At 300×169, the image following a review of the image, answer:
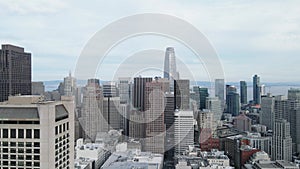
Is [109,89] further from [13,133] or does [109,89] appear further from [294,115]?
[294,115]

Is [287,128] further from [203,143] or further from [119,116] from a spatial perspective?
[119,116]

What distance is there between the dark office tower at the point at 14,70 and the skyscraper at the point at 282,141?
6.69 m

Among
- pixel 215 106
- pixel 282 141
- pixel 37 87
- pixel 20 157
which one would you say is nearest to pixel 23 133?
pixel 20 157

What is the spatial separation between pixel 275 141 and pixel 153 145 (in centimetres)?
333

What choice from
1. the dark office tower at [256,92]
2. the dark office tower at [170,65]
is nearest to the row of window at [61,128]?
the dark office tower at [170,65]

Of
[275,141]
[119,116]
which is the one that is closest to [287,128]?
[275,141]

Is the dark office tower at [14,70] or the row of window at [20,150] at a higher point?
the dark office tower at [14,70]

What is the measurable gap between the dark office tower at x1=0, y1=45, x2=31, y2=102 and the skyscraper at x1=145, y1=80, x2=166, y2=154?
314 cm

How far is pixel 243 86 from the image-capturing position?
12273mm

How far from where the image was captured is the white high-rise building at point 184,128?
8812mm

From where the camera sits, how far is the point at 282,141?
843 centimetres

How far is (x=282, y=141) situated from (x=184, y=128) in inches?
101

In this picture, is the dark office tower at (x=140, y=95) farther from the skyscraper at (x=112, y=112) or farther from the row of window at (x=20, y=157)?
the row of window at (x=20, y=157)

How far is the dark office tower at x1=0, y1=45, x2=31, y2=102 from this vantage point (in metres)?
8.38
